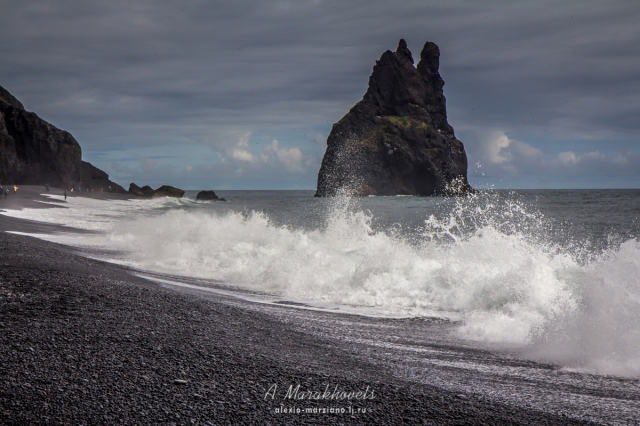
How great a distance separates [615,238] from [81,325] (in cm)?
2460

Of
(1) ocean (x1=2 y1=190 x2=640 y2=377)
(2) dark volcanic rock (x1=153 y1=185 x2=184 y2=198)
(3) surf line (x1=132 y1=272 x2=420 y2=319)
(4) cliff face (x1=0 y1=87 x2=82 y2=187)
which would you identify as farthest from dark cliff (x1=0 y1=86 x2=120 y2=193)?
(3) surf line (x1=132 y1=272 x2=420 y2=319)

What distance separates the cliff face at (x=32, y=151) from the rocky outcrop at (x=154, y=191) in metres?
11.1

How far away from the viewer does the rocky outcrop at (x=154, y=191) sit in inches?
3632

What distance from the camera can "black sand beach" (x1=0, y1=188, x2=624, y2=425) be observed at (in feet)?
12.8

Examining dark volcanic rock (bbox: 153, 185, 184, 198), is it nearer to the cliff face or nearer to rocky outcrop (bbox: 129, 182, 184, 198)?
rocky outcrop (bbox: 129, 182, 184, 198)

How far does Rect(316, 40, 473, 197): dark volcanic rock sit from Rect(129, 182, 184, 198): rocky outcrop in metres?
35.0

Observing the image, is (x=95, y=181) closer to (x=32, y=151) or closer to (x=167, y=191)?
(x=167, y=191)

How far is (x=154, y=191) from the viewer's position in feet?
317

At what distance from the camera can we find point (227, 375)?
4.59m

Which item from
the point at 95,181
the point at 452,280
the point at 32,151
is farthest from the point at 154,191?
the point at 452,280

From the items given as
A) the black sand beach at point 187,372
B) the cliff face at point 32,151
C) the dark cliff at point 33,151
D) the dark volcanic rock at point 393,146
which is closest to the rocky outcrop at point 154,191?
the dark cliff at point 33,151

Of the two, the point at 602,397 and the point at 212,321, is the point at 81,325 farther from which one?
the point at 602,397

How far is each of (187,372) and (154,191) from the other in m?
97.1

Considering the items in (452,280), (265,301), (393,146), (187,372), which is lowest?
(265,301)
